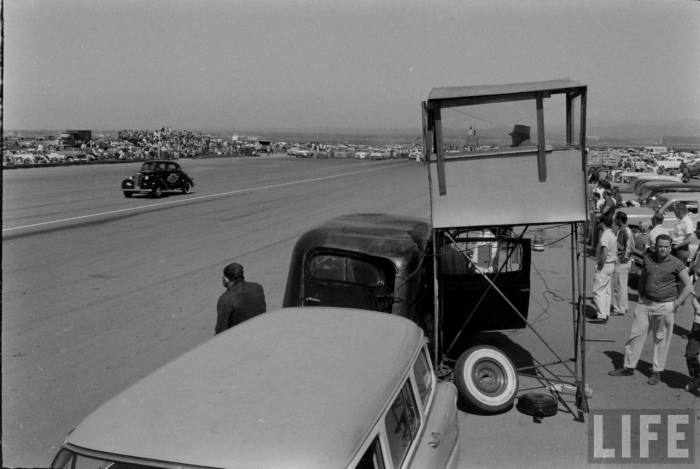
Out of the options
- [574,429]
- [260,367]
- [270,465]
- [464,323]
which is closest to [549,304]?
[464,323]

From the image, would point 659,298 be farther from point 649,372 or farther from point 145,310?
point 145,310

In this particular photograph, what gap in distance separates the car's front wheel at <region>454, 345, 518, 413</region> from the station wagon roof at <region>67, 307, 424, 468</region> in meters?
2.33

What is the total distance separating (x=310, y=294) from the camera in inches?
267

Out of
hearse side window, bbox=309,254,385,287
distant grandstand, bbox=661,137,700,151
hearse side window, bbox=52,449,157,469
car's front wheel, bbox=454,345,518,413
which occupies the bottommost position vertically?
distant grandstand, bbox=661,137,700,151

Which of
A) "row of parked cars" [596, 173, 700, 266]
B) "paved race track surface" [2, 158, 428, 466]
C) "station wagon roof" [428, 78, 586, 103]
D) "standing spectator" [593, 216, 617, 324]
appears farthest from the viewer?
"row of parked cars" [596, 173, 700, 266]

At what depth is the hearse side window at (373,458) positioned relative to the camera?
9.34 ft

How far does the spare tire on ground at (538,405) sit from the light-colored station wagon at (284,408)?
2.03m

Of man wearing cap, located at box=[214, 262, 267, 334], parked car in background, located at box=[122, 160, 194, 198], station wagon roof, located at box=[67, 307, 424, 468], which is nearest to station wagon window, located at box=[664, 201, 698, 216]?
man wearing cap, located at box=[214, 262, 267, 334]

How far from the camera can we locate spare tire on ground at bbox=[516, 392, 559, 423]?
6.01 m

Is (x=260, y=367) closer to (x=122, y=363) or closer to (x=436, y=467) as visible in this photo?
(x=436, y=467)

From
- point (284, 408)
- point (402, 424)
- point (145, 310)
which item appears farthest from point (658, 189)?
point (284, 408)

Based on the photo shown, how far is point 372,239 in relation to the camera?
6.80 metres

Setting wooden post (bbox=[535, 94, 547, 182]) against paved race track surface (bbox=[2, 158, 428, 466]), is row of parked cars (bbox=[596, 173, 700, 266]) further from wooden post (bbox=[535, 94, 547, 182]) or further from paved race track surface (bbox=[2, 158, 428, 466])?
paved race track surface (bbox=[2, 158, 428, 466])

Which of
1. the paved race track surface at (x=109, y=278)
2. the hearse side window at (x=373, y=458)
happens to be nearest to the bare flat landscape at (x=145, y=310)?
the paved race track surface at (x=109, y=278)
